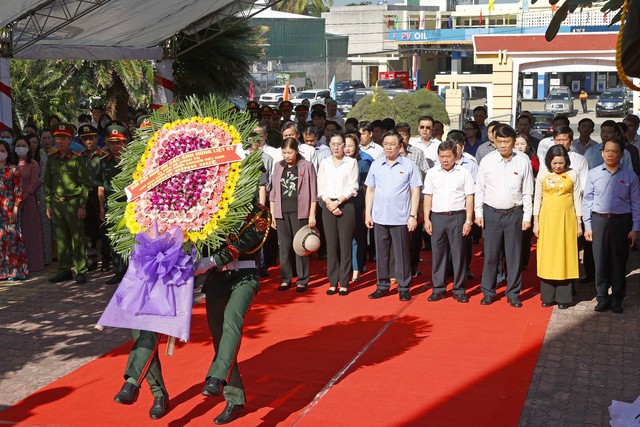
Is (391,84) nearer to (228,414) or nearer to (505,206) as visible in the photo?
(505,206)

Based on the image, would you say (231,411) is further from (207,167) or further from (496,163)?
(496,163)

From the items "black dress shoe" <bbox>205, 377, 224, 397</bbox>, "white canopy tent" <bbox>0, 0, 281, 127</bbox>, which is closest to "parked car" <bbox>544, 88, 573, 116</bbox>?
"white canopy tent" <bbox>0, 0, 281, 127</bbox>

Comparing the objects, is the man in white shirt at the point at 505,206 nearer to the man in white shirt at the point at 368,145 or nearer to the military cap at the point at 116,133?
the man in white shirt at the point at 368,145

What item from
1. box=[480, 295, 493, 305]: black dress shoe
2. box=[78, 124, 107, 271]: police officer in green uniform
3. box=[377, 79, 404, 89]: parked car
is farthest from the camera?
box=[377, 79, 404, 89]: parked car

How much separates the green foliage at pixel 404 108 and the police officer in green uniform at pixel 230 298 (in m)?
22.8

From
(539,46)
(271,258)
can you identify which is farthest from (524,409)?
(539,46)

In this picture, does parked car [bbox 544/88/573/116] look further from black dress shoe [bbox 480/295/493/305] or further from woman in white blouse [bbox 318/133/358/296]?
black dress shoe [bbox 480/295/493/305]

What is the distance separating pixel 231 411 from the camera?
586cm

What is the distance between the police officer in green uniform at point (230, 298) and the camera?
Answer: 5.75 meters

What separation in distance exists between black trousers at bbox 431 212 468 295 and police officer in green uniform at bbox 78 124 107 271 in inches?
160

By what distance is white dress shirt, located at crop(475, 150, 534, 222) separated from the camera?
29.5 ft

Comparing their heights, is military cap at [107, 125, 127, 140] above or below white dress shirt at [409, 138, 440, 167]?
above

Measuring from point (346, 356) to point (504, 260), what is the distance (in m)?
3.17

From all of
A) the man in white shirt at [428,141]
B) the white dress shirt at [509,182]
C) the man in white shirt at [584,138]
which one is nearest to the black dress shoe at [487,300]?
the white dress shirt at [509,182]
